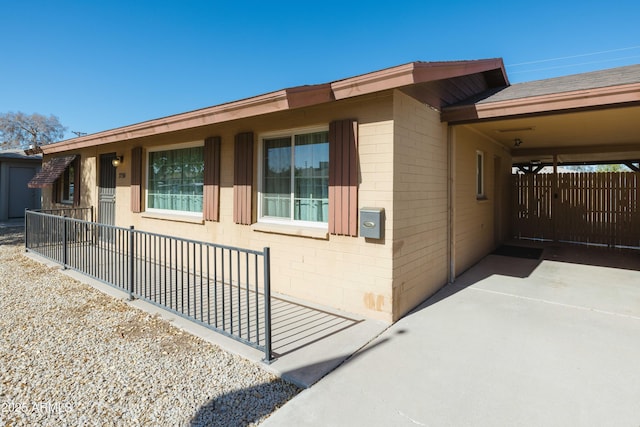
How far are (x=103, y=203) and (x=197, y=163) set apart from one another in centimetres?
411

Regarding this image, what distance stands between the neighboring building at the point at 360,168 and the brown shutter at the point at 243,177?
0.06 feet

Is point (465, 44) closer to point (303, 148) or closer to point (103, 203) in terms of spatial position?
point (303, 148)

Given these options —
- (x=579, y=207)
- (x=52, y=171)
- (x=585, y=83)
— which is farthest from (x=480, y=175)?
(x=52, y=171)

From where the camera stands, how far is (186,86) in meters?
19.2

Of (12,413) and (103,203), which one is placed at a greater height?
(103,203)

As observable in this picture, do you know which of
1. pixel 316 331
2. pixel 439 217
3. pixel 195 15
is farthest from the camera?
pixel 195 15

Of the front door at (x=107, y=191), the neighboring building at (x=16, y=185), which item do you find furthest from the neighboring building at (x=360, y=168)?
the neighboring building at (x=16, y=185)

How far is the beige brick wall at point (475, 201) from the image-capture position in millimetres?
5645

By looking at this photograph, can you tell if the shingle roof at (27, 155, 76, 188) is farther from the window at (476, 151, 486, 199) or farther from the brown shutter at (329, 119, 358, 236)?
the window at (476, 151, 486, 199)

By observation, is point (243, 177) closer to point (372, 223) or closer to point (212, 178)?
point (212, 178)

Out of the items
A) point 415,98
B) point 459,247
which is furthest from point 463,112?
point 459,247

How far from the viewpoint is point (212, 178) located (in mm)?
5590

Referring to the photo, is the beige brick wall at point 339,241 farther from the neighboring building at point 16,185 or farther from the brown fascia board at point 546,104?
the neighboring building at point 16,185

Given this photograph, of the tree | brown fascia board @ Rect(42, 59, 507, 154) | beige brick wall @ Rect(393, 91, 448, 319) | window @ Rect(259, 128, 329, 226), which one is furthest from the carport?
the tree
